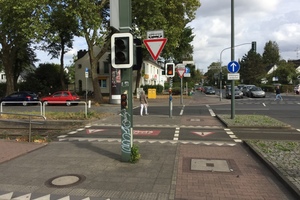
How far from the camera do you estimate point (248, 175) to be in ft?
20.4

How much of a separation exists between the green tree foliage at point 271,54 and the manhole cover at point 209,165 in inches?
4921

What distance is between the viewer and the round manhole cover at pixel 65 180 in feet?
18.5

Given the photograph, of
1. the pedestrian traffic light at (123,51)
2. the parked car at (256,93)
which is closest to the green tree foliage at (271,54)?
the parked car at (256,93)

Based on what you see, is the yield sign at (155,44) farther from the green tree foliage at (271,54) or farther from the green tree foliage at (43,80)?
the green tree foliage at (271,54)

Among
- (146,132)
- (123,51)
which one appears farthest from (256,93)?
(123,51)

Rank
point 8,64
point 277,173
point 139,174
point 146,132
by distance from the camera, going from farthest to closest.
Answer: point 8,64, point 146,132, point 139,174, point 277,173

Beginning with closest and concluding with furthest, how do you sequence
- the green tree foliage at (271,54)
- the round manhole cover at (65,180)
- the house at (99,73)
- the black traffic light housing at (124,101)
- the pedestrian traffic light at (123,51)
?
the round manhole cover at (65,180)
the pedestrian traffic light at (123,51)
the black traffic light housing at (124,101)
the house at (99,73)
the green tree foliage at (271,54)

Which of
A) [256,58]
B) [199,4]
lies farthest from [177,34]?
[256,58]

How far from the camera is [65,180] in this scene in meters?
5.86

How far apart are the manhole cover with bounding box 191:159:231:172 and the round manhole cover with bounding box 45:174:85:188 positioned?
7.98 feet

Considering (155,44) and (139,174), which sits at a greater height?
(155,44)

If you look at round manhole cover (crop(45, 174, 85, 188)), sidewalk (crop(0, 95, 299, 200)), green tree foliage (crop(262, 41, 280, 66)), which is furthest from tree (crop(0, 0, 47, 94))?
green tree foliage (crop(262, 41, 280, 66))

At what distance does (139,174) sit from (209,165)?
5.69ft

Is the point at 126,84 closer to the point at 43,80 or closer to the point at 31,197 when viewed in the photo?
the point at 31,197
